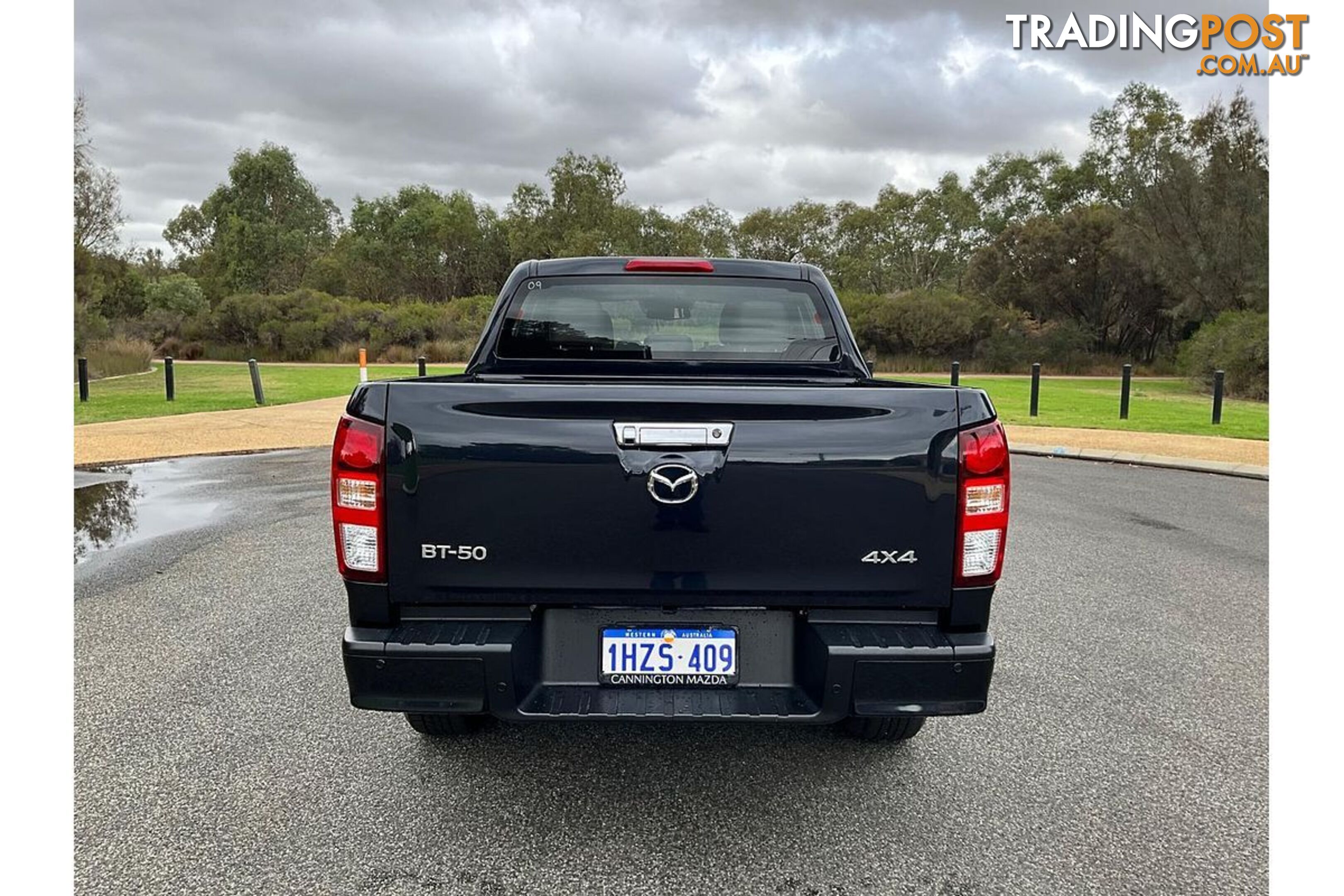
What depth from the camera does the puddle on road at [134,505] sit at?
6781 millimetres

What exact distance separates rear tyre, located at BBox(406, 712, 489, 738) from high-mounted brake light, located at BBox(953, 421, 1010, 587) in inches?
72.5

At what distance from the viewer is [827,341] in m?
3.95

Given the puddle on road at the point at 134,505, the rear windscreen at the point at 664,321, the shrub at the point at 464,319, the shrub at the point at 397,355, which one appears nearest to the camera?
the rear windscreen at the point at 664,321

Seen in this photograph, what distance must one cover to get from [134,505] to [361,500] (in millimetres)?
6825

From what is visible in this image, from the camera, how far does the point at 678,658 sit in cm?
256

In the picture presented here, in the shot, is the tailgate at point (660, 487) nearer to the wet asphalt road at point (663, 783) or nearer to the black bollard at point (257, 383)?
the wet asphalt road at point (663, 783)

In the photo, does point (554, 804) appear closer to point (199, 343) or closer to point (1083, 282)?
point (199, 343)

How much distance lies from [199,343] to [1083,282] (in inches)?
1546

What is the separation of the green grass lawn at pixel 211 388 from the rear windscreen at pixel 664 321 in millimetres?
6733

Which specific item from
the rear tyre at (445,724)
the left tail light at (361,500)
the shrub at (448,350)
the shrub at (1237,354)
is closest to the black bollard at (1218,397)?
the shrub at (1237,354)

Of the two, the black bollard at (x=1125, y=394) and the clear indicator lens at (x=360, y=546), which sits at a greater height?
the black bollard at (x=1125, y=394)

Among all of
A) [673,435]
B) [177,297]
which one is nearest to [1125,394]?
[673,435]

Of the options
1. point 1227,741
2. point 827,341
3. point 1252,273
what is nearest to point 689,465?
point 827,341

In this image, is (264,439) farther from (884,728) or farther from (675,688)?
(675,688)
